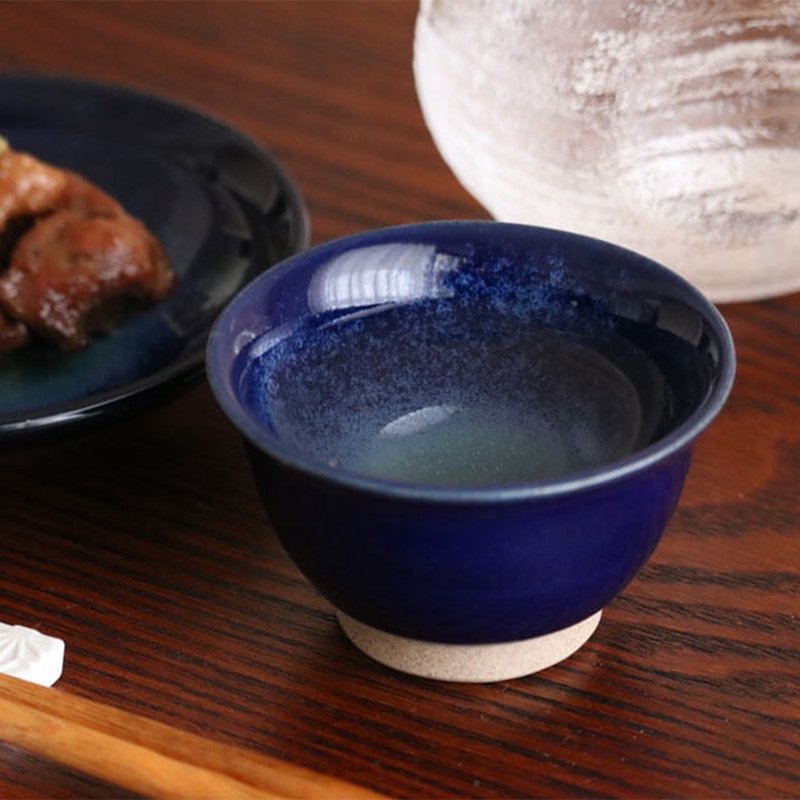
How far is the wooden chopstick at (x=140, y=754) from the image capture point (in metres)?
0.61

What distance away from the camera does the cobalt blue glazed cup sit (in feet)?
1.98

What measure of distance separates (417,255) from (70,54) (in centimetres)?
66

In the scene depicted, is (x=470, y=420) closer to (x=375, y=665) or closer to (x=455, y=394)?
(x=455, y=394)

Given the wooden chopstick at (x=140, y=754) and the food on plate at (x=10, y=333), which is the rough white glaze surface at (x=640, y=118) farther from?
the wooden chopstick at (x=140, y=754)

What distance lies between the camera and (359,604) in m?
0.65

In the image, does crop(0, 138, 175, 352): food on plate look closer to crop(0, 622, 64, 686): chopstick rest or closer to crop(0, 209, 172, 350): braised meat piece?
crop(0, 209, 172, 350): braised meat piece

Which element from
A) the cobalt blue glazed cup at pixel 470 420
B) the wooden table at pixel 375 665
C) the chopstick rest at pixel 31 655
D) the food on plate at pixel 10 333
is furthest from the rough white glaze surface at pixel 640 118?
the chopstick rest at pixel 31 655

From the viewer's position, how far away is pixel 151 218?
40.7 inches

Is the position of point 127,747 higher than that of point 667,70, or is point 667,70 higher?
point 667,70

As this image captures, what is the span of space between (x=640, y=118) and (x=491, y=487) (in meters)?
0.41

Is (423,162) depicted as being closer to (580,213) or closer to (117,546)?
(580,213)

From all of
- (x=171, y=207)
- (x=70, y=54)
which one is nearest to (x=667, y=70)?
(x=171, y=207)

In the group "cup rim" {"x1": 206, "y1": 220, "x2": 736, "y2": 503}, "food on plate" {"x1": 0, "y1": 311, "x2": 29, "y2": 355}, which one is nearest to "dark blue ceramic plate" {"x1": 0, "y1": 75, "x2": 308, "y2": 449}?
"food on plate" {"x1": 0, "y1": 311, "x2": 29, "y2": 355}

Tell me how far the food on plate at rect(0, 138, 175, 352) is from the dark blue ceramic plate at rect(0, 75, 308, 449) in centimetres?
1
